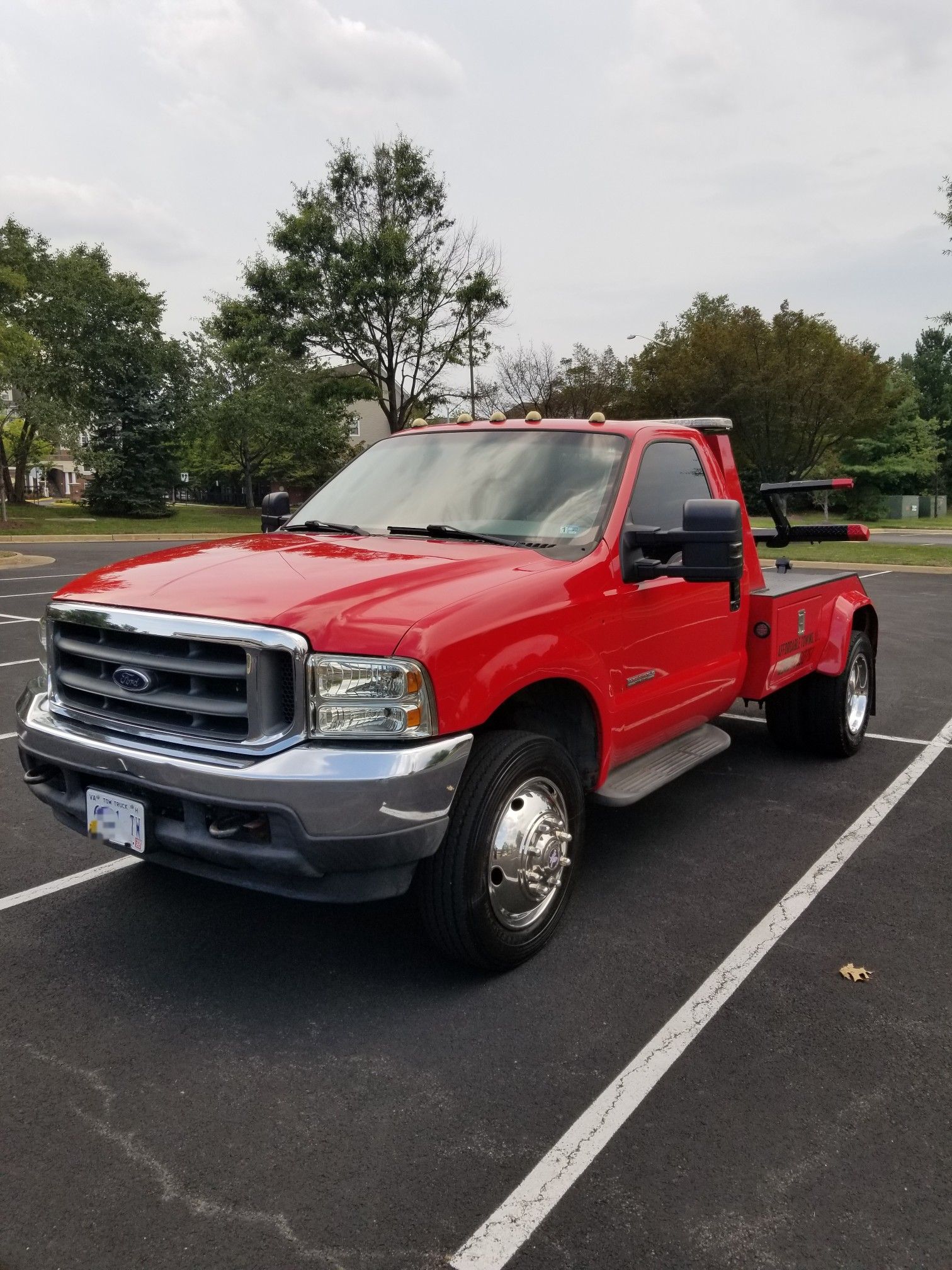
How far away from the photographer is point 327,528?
442 cm

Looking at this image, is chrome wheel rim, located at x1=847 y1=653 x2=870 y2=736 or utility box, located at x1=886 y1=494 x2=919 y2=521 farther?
utility box, located at x1=886 y1=494 x2=919 y2=521

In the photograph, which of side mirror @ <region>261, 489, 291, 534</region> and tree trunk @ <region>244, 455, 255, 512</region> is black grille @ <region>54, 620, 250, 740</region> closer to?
side mirror @ <region>261, 489, 291, 534</region>

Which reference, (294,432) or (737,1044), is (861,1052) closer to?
(737,1044)

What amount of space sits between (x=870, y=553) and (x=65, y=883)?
22.6 metres

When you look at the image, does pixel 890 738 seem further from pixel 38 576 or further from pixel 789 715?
pixel 38 576

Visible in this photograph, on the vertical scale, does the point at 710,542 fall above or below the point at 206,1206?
above

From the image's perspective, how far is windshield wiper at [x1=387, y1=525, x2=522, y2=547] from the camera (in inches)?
155

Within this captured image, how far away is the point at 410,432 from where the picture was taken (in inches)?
199

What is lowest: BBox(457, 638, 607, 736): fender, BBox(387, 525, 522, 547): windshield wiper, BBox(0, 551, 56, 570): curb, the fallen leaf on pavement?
the fallen leaf on pavement

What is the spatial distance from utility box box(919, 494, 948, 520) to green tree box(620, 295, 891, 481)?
20.9 metres

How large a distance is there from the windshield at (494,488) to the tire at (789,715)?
2.49 metres

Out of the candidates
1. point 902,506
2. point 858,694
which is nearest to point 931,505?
point 902,506

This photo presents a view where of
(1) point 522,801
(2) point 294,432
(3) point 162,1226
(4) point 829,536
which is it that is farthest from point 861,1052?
Answer: (2) point 294,432

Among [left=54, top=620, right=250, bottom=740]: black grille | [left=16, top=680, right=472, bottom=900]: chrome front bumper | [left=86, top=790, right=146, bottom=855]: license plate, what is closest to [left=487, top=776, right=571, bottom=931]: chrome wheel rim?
[left=16, top=680, right=472, bottom=900]: chrome front bumper
